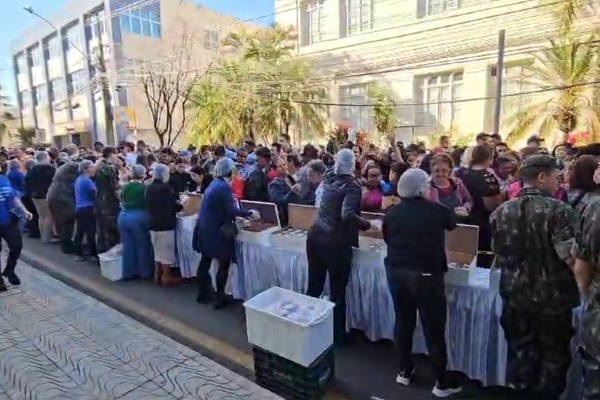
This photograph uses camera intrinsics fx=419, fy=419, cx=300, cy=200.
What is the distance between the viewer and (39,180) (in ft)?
23.7

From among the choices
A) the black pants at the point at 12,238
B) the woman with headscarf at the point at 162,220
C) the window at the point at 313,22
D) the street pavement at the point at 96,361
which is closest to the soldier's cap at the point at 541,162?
the street pavement at the point at 96,361

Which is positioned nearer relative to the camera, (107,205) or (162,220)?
(162,220)

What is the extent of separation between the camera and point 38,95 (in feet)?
121

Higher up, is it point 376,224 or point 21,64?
point 21,64

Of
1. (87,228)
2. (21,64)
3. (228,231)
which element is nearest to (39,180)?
(87,228)

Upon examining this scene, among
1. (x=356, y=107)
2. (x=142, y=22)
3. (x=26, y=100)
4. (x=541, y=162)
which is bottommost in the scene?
(x=541, y=162)

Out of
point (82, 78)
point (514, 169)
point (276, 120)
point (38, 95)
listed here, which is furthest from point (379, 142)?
point (38, 95)

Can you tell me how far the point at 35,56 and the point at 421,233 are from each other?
42.5 metres

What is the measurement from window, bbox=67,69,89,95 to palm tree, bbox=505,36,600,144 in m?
27.4

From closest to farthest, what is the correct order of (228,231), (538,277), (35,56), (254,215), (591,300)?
(591,300), (538,277), (228,231), (254,215), (35,56)

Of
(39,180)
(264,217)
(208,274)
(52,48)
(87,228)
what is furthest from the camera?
(52,48)

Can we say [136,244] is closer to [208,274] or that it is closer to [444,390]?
[208,274]

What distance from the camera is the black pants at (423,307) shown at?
2.65 meters

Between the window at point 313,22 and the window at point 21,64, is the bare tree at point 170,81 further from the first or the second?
the window at point 21,64
